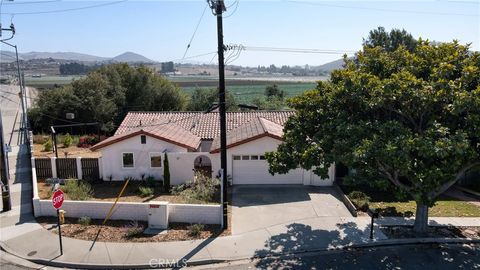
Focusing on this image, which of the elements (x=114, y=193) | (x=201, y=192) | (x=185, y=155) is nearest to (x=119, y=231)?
(x=201, y=192)

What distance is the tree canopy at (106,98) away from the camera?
116 feet

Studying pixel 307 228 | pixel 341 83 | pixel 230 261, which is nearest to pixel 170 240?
pixel 230 261

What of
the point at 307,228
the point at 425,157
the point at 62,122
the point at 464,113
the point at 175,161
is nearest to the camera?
the point at 425,157

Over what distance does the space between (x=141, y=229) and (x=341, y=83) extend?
8960 millimetres

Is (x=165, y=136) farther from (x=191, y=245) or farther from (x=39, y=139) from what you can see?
(x=39, y=139)

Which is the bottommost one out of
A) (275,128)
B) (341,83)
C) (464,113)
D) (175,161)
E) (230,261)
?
(230,261)

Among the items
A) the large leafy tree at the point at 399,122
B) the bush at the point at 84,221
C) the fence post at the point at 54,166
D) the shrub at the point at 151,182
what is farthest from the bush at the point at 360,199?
the fence post at the point at 54,166

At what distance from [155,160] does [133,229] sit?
7280mm

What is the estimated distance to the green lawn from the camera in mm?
15945

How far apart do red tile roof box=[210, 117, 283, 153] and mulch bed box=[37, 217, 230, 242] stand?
6122mm

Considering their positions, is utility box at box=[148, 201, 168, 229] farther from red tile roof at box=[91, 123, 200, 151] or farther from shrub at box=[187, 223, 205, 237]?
red tile roof at box=[91, 123, 200, 151]

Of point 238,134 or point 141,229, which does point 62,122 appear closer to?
point 238,134

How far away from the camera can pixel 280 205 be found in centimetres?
1702

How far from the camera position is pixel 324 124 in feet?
43.6
